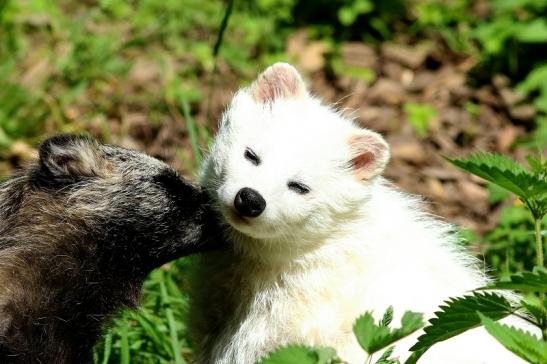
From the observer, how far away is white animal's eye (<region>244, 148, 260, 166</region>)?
4.64 m

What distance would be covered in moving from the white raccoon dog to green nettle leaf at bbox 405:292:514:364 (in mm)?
1081

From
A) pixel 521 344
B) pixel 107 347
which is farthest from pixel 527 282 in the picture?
pixel 107 347

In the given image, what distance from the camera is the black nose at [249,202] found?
14.4ft

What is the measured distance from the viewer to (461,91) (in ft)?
31.2

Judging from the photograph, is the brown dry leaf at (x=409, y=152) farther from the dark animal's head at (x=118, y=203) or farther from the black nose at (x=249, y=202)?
the black nose at (x=249, y=202)

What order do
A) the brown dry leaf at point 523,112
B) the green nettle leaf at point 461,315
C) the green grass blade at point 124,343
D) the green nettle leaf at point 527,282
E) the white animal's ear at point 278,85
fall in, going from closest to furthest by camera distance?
the green nettle leaf at point 527,282 < the green nettle leaf at point 461,315 < the white animal's ear at point 278,85 < the green grass blade at point 124,343 < the brown dry leaf at point 523,112

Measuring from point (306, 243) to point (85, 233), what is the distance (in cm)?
114

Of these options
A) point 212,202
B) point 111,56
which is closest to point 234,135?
point 212,202

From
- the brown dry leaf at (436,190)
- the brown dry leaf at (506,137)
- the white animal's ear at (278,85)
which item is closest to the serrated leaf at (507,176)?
the white animal's ear at (278,85)

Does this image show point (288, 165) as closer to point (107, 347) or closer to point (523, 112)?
point (107, 347)

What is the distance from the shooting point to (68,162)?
489cm

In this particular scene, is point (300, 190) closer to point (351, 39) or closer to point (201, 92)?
point (201, 92)

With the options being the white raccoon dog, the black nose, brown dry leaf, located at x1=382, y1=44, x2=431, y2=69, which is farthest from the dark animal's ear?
brown dry leaf, located at x1=382, y1=44, x2=431, y2=69

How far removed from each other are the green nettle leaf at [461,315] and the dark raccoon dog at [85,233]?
1780mm
